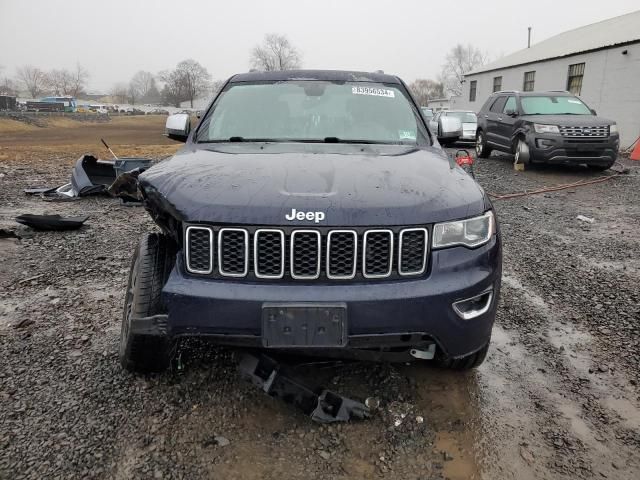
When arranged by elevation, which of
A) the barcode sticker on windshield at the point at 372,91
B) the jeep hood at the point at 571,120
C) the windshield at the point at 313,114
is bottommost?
the jeep hood at the point at 571,120

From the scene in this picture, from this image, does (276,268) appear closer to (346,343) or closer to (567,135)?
(346,343)

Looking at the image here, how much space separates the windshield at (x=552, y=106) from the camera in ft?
36.8

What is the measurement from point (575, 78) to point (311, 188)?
23.8 meters

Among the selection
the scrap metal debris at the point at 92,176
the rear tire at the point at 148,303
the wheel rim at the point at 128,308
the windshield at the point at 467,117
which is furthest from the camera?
the windshield at the point at 467,117

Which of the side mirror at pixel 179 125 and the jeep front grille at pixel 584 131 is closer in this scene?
the side mirror at pixel 179 125

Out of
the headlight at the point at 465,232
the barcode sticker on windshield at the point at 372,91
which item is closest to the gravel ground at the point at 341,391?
the headlight at the point at 465,232

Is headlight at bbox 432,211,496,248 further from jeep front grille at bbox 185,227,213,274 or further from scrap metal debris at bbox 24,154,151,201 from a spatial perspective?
scrap metal debris at bbox 24,154,151,201

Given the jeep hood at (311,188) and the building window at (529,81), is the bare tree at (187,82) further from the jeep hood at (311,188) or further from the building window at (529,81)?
the jeep hood at (311,188)

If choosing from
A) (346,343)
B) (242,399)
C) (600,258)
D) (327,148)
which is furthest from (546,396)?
(600,258)

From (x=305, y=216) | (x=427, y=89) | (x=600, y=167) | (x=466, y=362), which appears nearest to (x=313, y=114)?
(x=305, y=216)

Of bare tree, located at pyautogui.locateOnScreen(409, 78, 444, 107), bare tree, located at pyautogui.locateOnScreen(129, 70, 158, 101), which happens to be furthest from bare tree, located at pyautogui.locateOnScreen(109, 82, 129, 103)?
bare tree, located at pyautogui.locateOnScreen(409, 78, 444, 107)

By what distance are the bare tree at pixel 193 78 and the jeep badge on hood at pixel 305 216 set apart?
9746 centimetres

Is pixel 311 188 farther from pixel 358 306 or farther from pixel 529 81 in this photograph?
pixel 529 81

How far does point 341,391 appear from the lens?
266 cm
